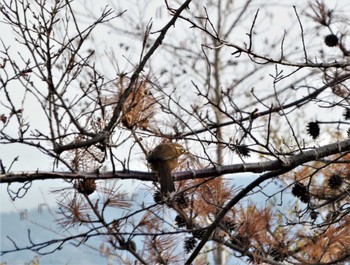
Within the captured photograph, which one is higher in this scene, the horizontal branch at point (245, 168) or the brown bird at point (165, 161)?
the brown bird at point (165, 161)

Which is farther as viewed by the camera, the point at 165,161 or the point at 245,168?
the point at 165,161

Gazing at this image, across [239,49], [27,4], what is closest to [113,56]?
[27,4]

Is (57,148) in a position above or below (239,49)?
below

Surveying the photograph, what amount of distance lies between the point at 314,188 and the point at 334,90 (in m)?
0.46

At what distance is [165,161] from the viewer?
2.22m

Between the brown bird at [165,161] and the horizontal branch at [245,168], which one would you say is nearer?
the horizontal branch at [245,168]

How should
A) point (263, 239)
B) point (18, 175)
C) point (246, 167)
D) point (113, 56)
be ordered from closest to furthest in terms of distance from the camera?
point (18, 175) < point (246, 167) < point (113, 56) < point (263, 239)

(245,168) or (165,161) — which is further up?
(165,161)

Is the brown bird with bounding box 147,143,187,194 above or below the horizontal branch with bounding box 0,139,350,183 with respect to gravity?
above

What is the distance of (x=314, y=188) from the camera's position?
11.0ft

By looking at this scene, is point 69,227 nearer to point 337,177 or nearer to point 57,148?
point 57,148

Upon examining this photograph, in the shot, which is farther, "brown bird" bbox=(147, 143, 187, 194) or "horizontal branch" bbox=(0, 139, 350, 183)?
"brown bird" bbox=(147, 143, 187, 194)

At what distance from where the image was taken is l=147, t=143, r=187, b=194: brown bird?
6.88 feet

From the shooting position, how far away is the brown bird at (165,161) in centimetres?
210
